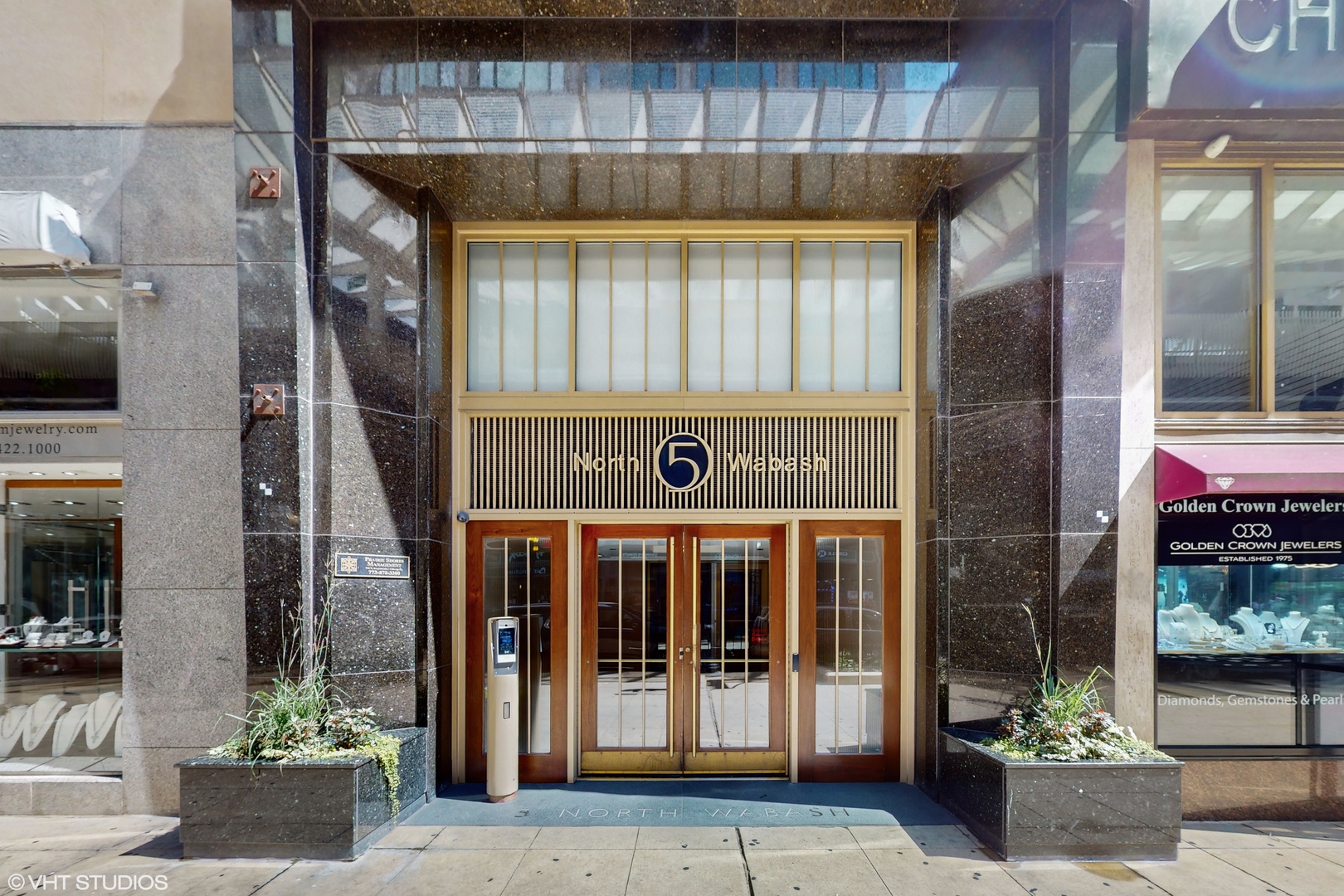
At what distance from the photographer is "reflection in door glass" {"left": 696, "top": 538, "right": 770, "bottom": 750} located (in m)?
6.61

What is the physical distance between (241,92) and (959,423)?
21.4ft

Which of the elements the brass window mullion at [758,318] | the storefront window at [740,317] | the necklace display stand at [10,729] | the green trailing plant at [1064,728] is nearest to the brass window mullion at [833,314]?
the storefront window at [740,317]

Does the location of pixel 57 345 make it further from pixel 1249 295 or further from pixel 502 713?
pixel 1249 295

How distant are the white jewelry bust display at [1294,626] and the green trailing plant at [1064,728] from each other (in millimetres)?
1577

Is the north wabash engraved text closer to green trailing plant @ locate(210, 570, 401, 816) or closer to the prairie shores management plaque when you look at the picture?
the prairie shores management plaque

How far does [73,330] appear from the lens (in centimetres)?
605

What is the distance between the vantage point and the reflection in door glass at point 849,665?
6547mm

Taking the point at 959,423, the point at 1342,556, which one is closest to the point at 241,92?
the point at 959,423

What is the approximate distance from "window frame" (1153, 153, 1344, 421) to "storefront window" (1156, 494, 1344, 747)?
0.71 m

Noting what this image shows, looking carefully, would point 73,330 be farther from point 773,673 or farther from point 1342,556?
point 1342,556

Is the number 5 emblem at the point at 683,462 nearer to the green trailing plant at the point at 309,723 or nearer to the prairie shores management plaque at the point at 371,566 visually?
the prairie shores management plaque at the point at 371,566

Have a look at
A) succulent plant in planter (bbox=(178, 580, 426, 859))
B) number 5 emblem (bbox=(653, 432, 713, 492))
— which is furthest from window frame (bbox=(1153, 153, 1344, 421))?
succulent plant in planter (bbox=(178, 580, 426, 859))

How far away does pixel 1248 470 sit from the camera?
5.39 m

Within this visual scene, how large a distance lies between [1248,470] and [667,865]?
17.1 feet
